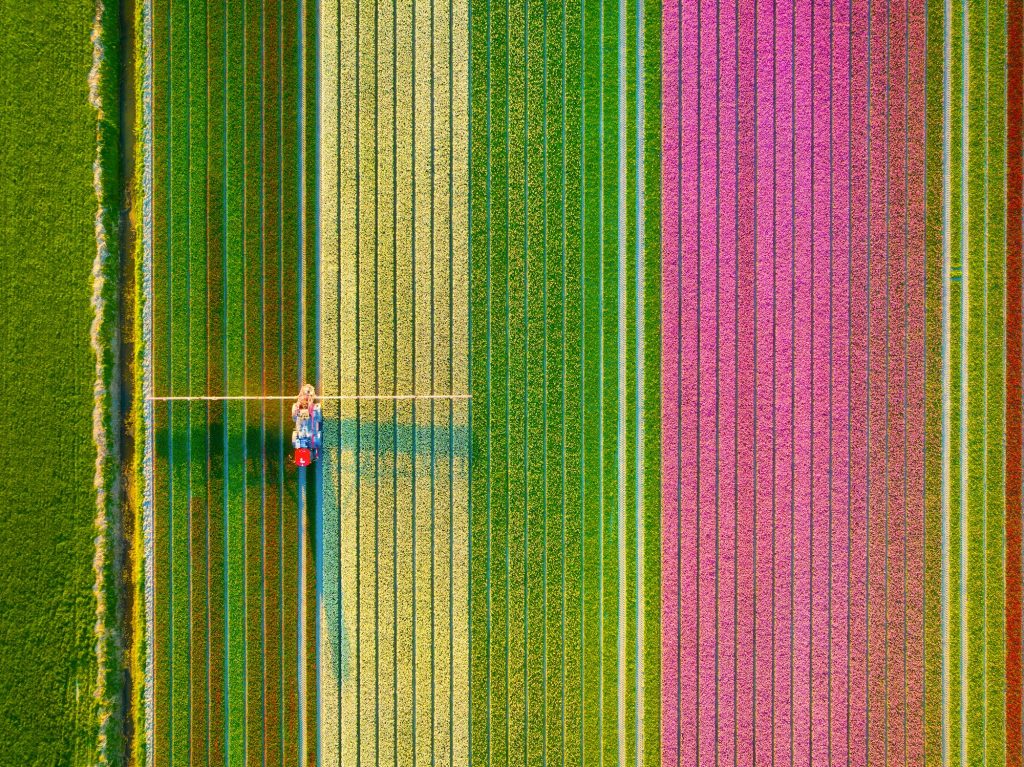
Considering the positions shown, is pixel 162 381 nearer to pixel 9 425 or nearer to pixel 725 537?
pixel 9 425

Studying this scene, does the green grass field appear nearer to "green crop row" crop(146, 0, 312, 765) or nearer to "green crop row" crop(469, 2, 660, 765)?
"green crop row" crop(146, 0, 312, 765)

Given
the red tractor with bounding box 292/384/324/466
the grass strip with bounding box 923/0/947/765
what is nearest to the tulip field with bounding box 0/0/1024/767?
the grass strip with bounding box 923/0/947/765

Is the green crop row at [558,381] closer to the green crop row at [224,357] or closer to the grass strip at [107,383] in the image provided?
the green crop row at [224,357]

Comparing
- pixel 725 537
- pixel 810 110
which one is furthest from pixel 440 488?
pixel 810 110

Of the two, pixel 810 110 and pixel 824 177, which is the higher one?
pixel 810 110

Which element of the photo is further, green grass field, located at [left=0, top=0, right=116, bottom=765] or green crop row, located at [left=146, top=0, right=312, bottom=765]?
green crop row, located at [left=146, top=0, right=312, bottom=765]

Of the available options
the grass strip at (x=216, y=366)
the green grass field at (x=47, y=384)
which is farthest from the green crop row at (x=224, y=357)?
the green grass field at (x=47, y=384)

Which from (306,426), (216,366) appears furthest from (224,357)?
(306,426)
